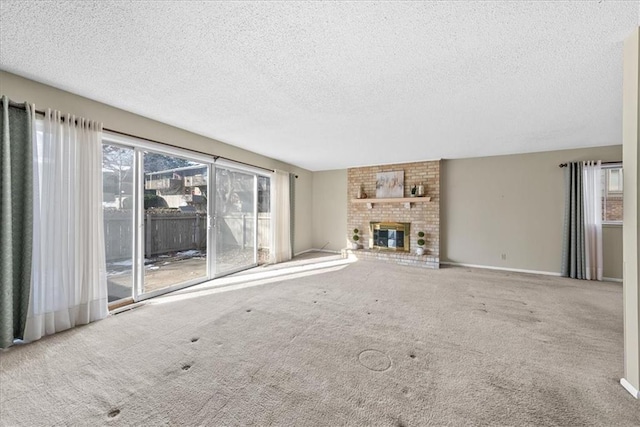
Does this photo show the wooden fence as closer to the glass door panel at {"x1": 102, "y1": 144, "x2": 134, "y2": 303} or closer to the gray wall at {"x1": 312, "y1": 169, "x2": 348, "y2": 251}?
the glass door panel at {"x1": 102, "y1": 144, "x2": 134, "y2": 303}

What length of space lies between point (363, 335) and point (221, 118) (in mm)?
3123

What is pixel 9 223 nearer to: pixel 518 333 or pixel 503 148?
pixel 518 333

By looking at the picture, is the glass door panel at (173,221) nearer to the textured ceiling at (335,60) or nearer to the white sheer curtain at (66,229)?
the white sheer curtain at (66,229)

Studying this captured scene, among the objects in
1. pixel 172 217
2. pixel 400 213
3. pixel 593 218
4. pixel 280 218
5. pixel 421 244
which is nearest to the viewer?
pixel 172 217

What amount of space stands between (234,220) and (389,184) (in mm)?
3827

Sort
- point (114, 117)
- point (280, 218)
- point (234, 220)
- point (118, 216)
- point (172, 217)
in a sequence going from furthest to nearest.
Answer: point (280, 218) < point (234, 220) < point (172, 217) < point (118, 216) < point (114, 117)

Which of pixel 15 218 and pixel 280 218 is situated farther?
pixel 280 218

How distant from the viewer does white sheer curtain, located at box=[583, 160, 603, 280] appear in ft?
13.8

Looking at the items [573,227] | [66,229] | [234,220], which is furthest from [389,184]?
[66,229]

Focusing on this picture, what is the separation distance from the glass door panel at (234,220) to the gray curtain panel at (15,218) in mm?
2234

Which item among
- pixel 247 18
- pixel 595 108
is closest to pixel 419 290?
pixel 595 108

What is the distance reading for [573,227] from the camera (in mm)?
4328

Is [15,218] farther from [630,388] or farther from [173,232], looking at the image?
[630,388]

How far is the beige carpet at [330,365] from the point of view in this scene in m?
1.45
